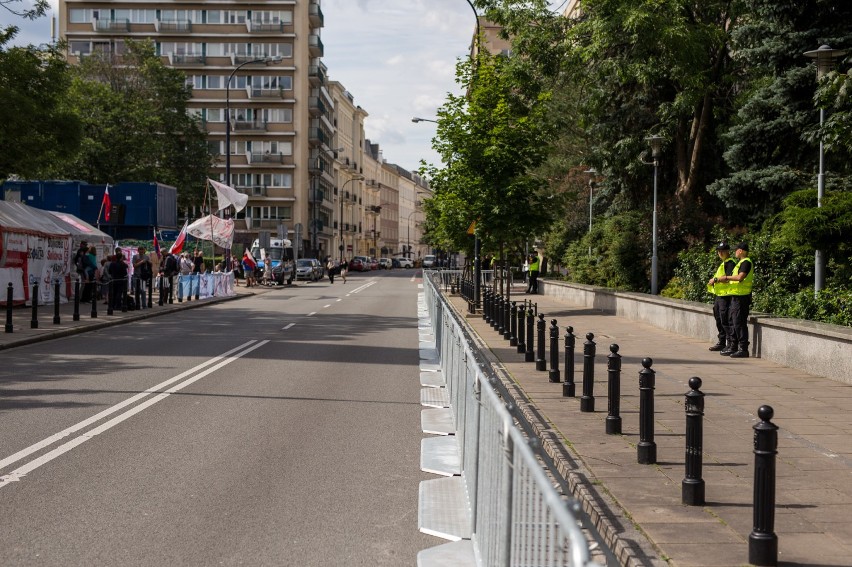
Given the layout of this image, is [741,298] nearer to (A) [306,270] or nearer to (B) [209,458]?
(B) [209,458]

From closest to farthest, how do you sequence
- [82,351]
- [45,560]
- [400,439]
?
1. [45,560]
2. [400,439]
3. [82,351]

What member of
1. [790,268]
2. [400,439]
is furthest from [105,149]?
[400,439]

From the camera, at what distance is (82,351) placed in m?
16.9

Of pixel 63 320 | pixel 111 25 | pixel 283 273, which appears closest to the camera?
pixel 63 320

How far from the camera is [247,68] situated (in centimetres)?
9050

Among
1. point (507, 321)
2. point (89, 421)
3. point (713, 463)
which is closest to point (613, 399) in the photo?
point (713, 463)

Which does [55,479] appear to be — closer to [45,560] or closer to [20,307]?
[45,560]

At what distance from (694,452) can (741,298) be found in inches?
361

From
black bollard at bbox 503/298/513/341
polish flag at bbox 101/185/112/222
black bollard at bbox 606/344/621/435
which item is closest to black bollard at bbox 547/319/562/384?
black bollard at bbox 606/344/621/435

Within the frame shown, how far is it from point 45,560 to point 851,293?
478 inches

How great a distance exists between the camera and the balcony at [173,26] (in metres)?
90.6

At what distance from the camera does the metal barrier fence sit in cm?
318

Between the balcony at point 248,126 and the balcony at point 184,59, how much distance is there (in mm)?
6198

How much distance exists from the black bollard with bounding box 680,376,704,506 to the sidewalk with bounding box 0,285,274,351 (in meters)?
13.7
